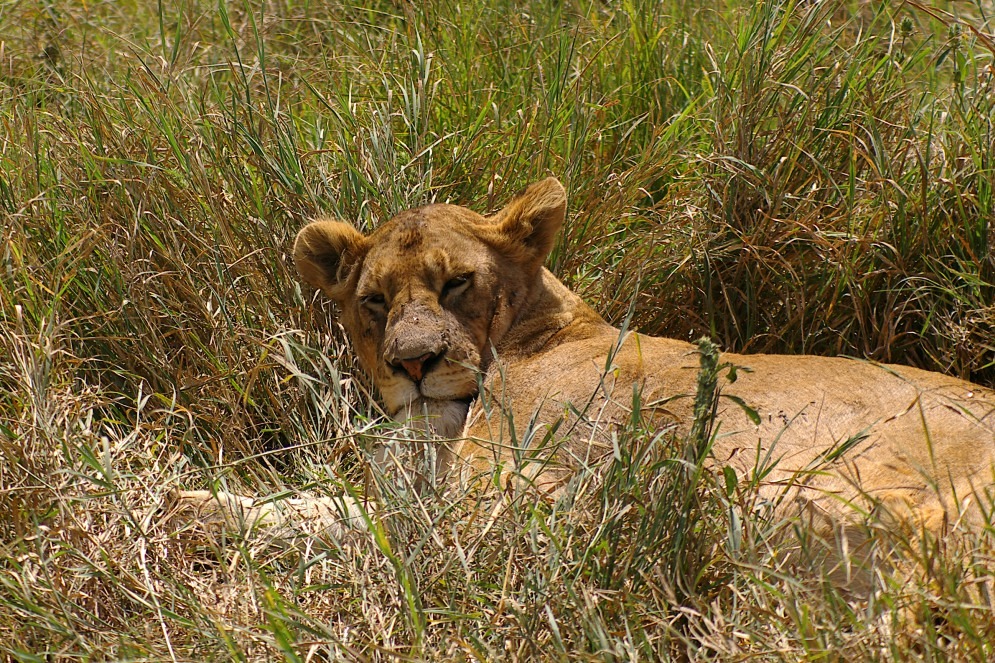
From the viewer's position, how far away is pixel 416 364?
3996mm

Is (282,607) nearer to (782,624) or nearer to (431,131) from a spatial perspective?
(782,624)

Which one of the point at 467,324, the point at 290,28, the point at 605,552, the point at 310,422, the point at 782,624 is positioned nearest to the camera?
the point at 782,624

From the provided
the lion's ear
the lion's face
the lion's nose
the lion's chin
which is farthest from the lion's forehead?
the lion's chin

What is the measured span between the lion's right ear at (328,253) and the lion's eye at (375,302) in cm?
19

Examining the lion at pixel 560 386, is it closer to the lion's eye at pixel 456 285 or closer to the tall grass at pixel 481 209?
the lion's eye at pixel 456 285

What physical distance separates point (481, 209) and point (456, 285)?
103cm

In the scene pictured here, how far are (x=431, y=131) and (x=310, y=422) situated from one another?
1643 millimetres

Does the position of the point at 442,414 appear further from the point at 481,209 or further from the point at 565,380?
the point at 481,209

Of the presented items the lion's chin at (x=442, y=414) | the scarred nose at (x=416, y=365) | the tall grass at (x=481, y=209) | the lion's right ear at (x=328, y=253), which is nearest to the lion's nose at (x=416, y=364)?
the scarred nose at (x=416, y=365)

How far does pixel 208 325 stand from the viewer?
465 centimetres

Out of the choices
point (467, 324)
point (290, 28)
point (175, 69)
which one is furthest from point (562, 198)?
point (290, 28)

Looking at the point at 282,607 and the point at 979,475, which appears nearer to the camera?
the point at 282,607

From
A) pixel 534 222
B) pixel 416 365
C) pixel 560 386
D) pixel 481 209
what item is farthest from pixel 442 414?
pixel 481 209

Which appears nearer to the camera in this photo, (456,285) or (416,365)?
(416,365)
